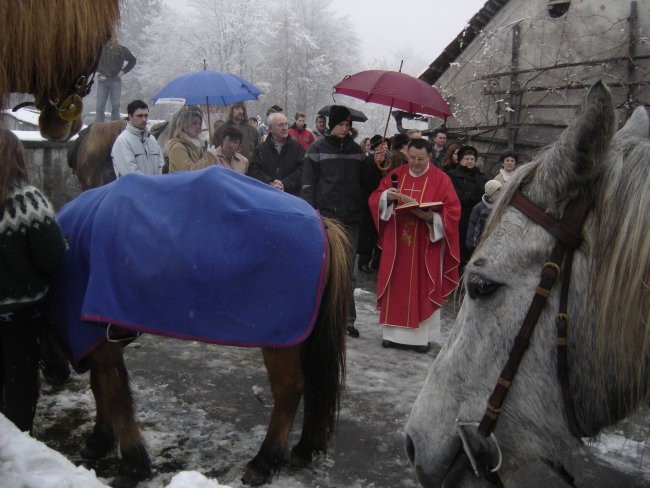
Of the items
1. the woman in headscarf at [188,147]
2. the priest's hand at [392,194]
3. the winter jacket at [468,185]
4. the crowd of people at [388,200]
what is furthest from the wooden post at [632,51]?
the woman in headscarf at [188,147]

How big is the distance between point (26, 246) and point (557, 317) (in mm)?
2347

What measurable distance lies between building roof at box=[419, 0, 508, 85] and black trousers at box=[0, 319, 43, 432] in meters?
11.8

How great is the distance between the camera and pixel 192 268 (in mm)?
3062

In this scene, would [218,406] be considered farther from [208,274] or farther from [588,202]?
[588,202]

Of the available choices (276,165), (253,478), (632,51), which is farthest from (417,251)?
(632,51)

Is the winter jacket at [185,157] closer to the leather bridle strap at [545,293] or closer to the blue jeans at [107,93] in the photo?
the leather bridle strap at [545,293]

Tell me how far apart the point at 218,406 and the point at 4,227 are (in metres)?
2.08

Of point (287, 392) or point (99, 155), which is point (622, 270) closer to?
point (287, 392)

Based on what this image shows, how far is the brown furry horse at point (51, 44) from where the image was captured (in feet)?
4.02

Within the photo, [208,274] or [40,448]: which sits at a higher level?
[208,274]

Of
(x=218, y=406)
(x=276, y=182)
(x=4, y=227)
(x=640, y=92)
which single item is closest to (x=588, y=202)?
(x=4, y=227)

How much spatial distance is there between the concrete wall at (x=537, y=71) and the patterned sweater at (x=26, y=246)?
30.4ft

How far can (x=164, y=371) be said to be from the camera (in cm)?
487

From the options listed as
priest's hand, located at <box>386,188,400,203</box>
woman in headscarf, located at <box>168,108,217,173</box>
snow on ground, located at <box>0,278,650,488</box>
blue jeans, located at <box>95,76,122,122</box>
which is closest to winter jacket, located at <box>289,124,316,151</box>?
blue jeans, located at <box>95,76,122,122</box>
